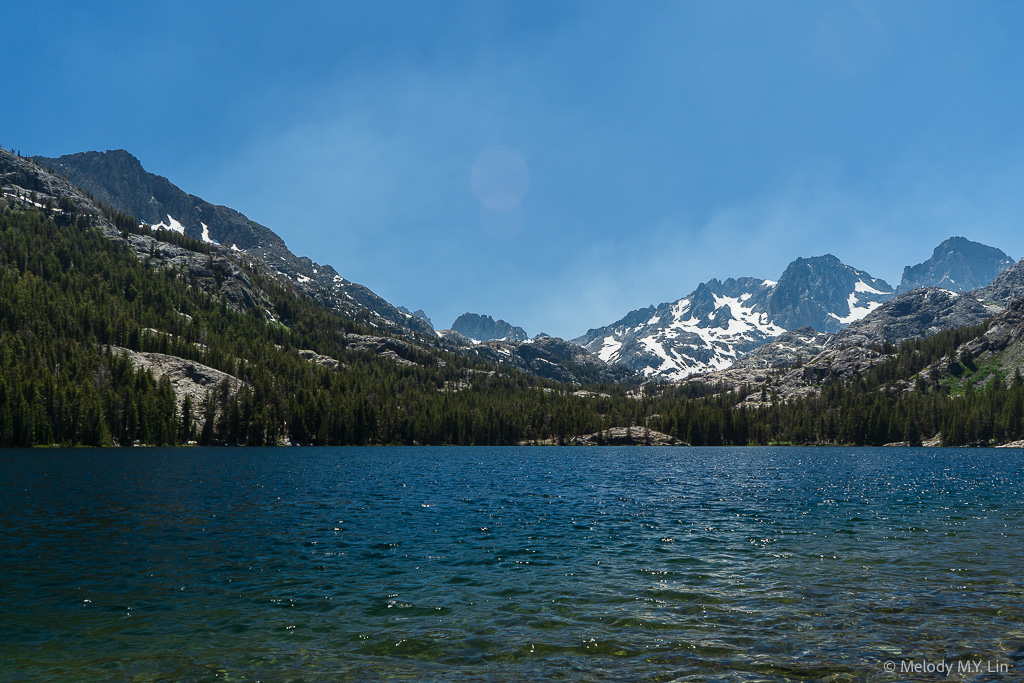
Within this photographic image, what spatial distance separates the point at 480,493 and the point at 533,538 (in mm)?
28311

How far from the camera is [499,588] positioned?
1100 inches

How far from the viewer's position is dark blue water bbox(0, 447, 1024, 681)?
19.1 metres

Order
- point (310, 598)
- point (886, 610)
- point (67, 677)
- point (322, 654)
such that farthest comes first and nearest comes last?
point (310, 598) → point (886, 610) → point (322, 654) → point (67, 677)

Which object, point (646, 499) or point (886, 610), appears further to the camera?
point (646, 499)

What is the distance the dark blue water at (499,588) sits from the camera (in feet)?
62.6

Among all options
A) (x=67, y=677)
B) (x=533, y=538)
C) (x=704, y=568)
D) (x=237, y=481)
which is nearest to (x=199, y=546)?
(x=67, y=677)

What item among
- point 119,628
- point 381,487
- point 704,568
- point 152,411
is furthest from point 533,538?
point 152,411

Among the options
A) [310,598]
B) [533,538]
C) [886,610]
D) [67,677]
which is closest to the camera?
[67,677]

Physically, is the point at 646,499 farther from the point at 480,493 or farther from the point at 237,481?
the point at 237,481

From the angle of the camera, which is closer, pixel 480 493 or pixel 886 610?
pixel 886 610

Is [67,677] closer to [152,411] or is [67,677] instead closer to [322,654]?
[322,654]

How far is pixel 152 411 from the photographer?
16362 cm

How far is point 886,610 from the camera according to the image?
941 inches

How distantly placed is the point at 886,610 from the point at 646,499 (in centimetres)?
3835
